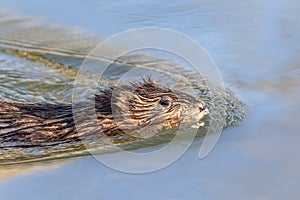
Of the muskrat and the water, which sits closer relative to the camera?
the water

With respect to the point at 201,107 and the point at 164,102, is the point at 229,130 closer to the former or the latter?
the point at 201,107

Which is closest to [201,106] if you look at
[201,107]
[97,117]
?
[201,107]

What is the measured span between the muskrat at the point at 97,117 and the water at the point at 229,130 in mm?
221

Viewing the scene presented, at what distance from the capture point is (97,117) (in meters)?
4.85

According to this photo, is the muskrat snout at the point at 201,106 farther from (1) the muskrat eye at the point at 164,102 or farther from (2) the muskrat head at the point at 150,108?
(1) the muskrat eye at the point at 164,102

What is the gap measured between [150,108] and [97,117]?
372mm

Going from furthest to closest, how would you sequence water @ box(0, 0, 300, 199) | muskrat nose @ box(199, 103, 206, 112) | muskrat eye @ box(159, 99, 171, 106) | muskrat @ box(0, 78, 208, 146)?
1. muskrat nose @ box(199, 103, 206, 112)
2. muskrat eye @ box(159, 99, 171, 106)
3. muskrat @ box(0, 78, 208, 146)
4. water @ box(0, 0, 300, 199)

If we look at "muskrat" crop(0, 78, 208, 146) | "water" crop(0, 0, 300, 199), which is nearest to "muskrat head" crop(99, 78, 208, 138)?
"muskrat" crop(0, 78, 208, 146)

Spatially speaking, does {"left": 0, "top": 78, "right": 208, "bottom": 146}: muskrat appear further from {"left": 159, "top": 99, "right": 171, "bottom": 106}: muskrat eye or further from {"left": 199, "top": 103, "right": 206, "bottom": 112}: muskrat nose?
{"left": 199, "top": 103, "right": 206, "bottom": 112}: muskrat nose

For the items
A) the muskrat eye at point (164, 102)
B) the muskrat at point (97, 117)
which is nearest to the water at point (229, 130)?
the muskrat at point (97, 117)

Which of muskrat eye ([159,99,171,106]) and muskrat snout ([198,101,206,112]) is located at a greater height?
A: muskrat eye ([159,99,171,106])

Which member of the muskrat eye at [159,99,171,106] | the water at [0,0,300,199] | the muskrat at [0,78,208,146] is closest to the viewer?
the water at [0,0,300,199]

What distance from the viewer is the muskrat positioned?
15.7 feet

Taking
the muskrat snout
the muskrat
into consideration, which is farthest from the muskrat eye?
the muskrat snout
